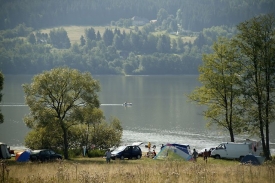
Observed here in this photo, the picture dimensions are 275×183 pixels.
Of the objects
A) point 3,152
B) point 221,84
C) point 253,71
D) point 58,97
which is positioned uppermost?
point 253,71

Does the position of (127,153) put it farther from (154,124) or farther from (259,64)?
(154,124)

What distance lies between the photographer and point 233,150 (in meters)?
44.7

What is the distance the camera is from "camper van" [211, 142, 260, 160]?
4447 centimetres

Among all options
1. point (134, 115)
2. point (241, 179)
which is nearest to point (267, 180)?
point (241, 179)

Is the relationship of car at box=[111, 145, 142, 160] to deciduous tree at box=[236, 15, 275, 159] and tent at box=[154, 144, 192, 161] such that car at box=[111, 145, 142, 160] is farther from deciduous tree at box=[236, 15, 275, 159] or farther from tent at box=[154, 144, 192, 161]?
deciduous tree at box=[236, 15, 275, 159]

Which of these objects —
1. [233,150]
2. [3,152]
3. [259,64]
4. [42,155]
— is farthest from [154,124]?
[42,155]

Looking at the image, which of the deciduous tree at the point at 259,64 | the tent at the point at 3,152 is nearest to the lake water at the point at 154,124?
the deciduous tree at the point at 259,64

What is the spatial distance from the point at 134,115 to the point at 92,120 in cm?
6958

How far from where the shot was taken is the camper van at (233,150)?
44.5 metres

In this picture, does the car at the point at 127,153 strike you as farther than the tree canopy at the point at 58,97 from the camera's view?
Yes

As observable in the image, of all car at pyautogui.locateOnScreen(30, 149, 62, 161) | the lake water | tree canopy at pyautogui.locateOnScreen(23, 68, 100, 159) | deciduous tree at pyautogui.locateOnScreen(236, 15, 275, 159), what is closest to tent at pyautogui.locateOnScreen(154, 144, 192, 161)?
deciduous tree at pyautogui.locateOnScreen(236, 15, 275, 159)

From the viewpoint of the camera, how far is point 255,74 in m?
41.5

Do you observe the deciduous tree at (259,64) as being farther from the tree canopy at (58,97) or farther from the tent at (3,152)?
the tent at (3,152)

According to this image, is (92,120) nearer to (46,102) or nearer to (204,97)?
(46,102)
